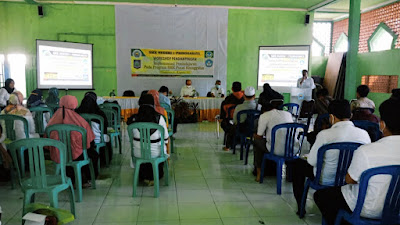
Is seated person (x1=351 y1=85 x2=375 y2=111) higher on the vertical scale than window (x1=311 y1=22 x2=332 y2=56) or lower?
lower

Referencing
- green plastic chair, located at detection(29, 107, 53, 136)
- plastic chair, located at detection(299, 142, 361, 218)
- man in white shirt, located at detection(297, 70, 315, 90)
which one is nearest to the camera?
plastic chair, located at detection(299, 142, 361, 218)

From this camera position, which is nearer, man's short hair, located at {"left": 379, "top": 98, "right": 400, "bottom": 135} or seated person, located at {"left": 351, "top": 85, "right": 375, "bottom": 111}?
man's short hair, located at {"left": 379, "top": 98, "right": 400, "bottom": 135}

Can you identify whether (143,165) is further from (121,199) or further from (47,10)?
(47,10)

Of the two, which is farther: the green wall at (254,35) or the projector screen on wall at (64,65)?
the green wall at (254,35)

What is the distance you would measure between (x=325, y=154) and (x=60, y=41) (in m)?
7.85

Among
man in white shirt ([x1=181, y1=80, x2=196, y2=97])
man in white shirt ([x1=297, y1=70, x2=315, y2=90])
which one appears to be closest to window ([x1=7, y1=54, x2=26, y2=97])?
man in white shirt ([x1=181, y1=80, x2=196, y2=97])

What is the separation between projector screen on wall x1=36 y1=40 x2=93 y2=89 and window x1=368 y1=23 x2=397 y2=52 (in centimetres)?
904

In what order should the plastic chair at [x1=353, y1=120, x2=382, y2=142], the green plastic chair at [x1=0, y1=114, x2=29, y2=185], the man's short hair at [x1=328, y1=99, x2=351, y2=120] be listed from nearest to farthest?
1. the man's short hair at [x1=328, y1=99, x2=351, y2=120]
2. the plastic chair at [x1=353, y1=120, x2=382, y2=142]
3. the green plastic chair at [x1=0, y1=114, x2=29, y2=185]

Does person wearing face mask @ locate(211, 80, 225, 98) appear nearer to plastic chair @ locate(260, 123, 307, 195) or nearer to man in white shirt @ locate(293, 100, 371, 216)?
plastic chair @ locate(260, 123, 307, 195)

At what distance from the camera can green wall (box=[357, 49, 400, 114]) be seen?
8812 millimetres

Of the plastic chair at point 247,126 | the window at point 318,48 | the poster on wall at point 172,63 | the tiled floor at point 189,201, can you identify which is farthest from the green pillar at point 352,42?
the window at point 318,48

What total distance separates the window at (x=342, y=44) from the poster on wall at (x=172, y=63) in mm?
5522

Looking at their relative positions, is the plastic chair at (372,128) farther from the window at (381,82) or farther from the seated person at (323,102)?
the window at (381,82)

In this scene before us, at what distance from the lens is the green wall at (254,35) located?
30.1ft
